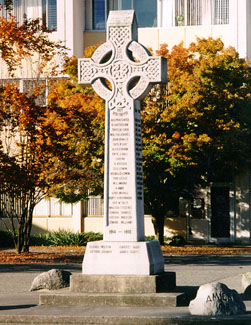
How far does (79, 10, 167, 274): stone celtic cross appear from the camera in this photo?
12.4 m

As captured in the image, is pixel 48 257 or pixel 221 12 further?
pixel 221 12

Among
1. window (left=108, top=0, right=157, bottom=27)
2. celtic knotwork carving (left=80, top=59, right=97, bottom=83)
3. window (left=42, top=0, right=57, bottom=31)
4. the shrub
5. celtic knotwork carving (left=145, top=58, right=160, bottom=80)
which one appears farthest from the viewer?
window (left=42, top=0, right=57, bottom=31)

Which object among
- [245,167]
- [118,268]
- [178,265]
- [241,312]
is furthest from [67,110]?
[241,312]

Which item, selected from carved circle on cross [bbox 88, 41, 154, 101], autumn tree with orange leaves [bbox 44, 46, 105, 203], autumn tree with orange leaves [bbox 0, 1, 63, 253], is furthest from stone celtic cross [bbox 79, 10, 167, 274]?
autumn tree with orange leaves [bbox 44, 46, 105, 203]

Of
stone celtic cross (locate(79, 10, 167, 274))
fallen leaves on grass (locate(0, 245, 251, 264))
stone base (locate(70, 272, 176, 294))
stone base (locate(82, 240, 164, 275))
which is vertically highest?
stone celtic cross (locate(79, 10, 167, 274))

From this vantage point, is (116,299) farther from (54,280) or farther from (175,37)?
(175,37)

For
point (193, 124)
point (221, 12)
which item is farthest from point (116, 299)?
point (221, 12)

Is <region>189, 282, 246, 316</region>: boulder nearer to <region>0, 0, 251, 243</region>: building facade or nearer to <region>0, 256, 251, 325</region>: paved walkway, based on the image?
<region>0, 256, 251, 325</region>: paved walkway

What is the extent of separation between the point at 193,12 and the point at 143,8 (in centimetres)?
224

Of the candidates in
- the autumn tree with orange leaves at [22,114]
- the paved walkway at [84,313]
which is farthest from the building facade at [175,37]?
the paved walkway at [84,313]

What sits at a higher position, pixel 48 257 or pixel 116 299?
pixel 116 299

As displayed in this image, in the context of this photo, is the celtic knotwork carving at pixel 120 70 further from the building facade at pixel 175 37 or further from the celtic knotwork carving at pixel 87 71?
the building facade at pixel 175 37

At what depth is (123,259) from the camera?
12266 millimetres

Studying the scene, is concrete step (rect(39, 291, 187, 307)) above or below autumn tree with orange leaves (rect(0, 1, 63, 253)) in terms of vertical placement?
below
